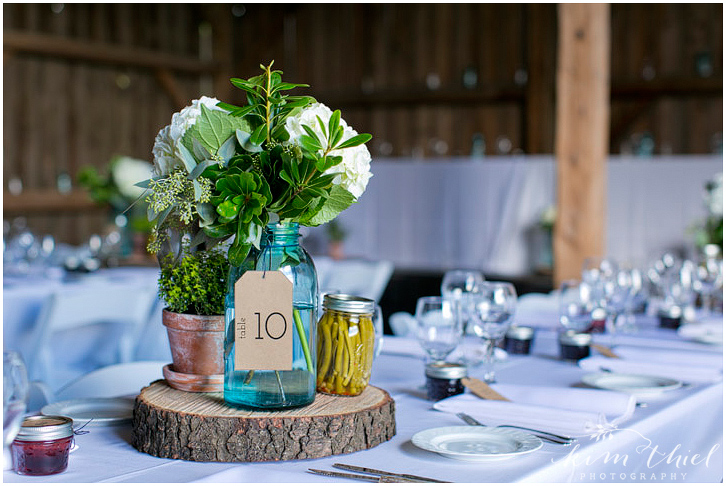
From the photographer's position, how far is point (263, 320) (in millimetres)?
1306

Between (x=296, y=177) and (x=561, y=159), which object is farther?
(x=561, y=159)

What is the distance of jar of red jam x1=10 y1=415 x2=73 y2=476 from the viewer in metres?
1.22

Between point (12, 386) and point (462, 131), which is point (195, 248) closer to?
point (12, 386)

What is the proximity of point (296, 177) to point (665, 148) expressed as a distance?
7.72 m

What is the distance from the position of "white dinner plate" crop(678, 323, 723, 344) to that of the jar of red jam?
5.91 ft

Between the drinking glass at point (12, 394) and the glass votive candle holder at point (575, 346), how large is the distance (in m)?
1.43

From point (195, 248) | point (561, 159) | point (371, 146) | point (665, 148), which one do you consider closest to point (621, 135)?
point (665, 148)

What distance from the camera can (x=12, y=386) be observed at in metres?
1.03

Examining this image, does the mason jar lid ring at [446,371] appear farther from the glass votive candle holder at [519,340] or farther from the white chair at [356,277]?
the white chair at [356,277]

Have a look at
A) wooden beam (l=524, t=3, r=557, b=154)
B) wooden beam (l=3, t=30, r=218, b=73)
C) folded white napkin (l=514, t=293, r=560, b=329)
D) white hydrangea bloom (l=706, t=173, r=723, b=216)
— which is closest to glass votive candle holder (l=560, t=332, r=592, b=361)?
folded white napkin (l=514, t=293, r=560, b=329)

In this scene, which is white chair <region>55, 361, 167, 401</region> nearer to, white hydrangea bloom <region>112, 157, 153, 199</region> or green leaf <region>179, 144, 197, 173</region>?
green leaf <region>179, 144, 197, 173</region>

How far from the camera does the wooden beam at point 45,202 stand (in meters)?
8.01

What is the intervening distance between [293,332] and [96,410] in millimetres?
465

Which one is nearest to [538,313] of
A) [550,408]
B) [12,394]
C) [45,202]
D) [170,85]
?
[550,408]
